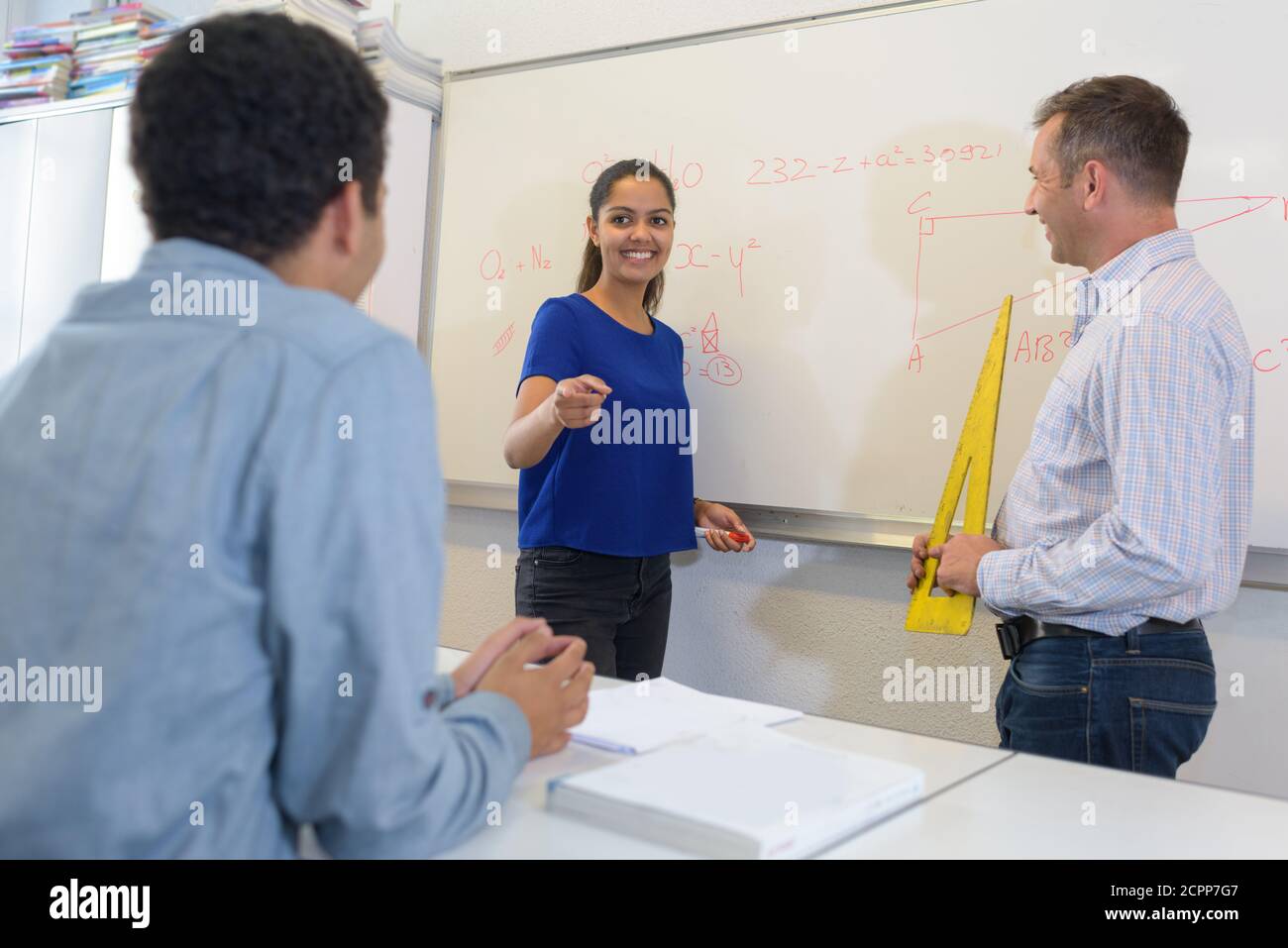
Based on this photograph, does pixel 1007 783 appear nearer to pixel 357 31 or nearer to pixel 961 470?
pixel 961 470

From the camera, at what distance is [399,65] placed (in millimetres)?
2932

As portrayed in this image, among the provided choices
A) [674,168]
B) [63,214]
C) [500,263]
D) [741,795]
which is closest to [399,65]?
[500,263]

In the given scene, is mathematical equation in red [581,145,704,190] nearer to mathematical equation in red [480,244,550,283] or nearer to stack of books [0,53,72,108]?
mathematical equation in red [480,244,550,283]

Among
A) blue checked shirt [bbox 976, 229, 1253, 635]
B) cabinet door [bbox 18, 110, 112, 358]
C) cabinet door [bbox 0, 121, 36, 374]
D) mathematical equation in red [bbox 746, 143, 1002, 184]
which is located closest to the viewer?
blue checked shirt [bbox 976, 229, 1253, 635]

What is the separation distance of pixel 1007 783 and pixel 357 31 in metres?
2.61

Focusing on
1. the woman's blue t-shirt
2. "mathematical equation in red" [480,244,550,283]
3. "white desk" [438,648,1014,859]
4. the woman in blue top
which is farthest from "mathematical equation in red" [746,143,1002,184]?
"white desk" [438,648,1014,859]

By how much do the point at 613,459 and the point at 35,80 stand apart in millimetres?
2644

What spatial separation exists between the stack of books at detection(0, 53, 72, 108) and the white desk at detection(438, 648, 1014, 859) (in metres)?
2.95

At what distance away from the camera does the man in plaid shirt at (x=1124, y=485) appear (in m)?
1.37

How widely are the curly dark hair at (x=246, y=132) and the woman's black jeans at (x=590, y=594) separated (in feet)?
4.46

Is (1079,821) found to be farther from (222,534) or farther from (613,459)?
(613,459)

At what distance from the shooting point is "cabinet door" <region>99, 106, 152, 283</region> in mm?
3146

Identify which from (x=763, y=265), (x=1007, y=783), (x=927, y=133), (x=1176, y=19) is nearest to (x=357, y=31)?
(x=763, y=265)
